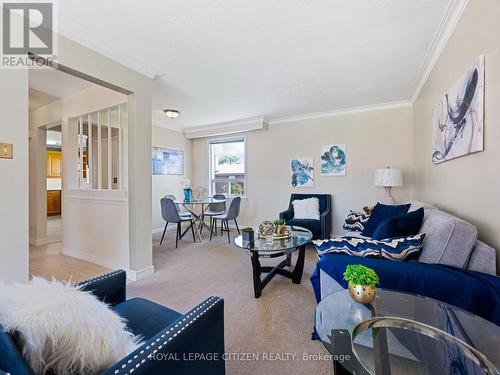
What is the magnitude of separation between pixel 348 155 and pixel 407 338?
3.65m

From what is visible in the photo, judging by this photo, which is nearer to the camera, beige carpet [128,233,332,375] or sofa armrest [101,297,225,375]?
sofa armrest [101,297,225,375]

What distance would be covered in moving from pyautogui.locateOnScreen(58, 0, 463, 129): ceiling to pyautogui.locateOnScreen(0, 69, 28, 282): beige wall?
738 millimetres

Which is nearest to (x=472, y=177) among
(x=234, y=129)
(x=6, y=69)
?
(x=6, y=69)

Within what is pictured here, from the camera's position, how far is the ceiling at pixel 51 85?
2.86 m

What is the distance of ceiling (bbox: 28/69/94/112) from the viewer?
9.38 feet

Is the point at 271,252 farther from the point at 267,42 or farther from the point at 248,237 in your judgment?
the point at 267,42

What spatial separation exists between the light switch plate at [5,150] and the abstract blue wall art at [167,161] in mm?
3448

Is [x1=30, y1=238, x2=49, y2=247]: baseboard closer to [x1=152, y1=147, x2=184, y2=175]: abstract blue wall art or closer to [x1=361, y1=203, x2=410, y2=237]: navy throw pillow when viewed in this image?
[x1=152, y1=147, x2=184, y2=175]: abstract blue wall art

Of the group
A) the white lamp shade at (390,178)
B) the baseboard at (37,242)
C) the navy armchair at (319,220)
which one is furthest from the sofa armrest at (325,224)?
the baseboard at (37,242)

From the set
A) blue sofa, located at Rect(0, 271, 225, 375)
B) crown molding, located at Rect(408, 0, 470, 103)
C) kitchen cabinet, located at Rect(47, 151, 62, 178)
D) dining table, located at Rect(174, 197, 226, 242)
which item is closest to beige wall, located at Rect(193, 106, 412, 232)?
dining table, located at Rect(174, 197, 226, 242)

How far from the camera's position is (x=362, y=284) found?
3.86ft

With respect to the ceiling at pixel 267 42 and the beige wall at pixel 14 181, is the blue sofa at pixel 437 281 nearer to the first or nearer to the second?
the ceiling at pixel 267 42

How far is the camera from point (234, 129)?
207 inches

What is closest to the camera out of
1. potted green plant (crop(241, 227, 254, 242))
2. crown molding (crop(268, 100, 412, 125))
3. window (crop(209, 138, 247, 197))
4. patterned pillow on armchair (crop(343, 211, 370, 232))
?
potted green plant (crop(241, 227, 254, 242))
